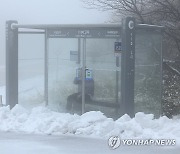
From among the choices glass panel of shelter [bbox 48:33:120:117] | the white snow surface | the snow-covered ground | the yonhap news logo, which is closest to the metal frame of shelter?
glass panel of shelter [bbox 48:33:120:117]

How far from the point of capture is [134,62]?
11.6 meters

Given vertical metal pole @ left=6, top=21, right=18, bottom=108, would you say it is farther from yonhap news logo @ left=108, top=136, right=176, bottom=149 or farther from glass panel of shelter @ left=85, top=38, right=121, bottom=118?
yonhap news logo @ left=108, top=136, right=176, bottom=149

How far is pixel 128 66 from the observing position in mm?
11422

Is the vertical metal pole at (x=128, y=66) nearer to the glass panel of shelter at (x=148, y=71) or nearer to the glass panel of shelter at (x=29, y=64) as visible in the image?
the glass panel of shelter at (x=148, y=71)

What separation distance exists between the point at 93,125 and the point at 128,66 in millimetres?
1518

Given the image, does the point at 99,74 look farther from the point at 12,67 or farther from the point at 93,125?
the point at 12,67

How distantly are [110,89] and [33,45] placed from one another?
292 cm

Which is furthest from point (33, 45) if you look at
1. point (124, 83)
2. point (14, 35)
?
point (124, 83)

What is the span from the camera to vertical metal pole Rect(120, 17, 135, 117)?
11312 millimetres

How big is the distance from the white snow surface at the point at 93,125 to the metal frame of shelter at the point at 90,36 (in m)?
0.72

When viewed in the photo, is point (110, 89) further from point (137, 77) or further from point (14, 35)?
point (14, 35)

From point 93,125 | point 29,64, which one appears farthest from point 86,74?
point 29,64

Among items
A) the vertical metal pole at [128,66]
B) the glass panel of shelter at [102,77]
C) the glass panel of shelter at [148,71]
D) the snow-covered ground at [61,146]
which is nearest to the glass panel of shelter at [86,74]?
the glass panel of shelter at [102,77]

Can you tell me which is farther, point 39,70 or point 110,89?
point 39,70
